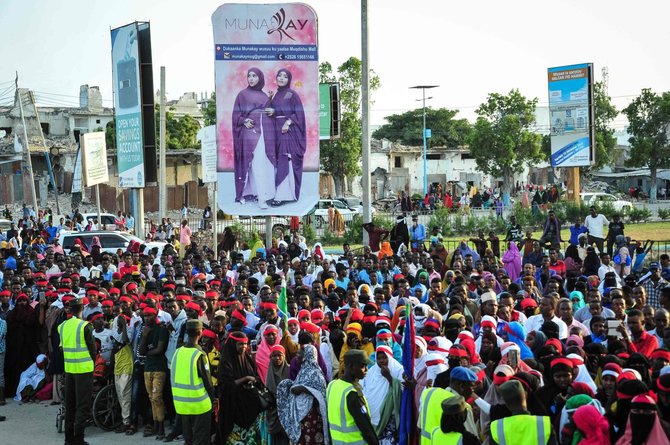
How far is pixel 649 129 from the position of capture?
168 ft

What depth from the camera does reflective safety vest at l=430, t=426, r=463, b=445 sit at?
6199 millimetres

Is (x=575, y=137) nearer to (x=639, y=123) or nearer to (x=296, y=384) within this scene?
(x=639, y=123)

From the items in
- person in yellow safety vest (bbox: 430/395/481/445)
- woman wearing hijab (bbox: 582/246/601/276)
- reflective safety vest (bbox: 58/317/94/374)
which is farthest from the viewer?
woman wearing hijab (bbox: 582/246/601/276)

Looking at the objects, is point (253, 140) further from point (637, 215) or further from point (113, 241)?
point (637, 215)

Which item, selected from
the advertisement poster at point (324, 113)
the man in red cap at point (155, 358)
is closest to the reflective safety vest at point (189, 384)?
the man in red cap at point (155, 358)

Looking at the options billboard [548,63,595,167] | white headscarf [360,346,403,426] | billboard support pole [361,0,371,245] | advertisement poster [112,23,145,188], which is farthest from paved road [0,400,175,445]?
billboard [548,63,595,167]

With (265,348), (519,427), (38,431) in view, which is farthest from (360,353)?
(38,431)

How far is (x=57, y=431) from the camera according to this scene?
11.5 m

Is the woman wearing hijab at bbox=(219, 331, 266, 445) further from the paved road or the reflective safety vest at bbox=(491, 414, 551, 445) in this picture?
the reflective safety vest at bbox=(491, 414, 551, 445)

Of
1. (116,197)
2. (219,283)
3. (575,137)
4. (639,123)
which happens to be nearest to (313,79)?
(219,283)

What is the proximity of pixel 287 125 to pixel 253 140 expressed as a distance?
2.49 feet

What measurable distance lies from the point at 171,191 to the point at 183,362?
42599mm

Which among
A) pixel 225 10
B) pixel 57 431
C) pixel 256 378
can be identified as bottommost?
pixel 57 431

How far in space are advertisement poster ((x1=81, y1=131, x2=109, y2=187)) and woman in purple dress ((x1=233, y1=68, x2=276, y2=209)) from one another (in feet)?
31.5
